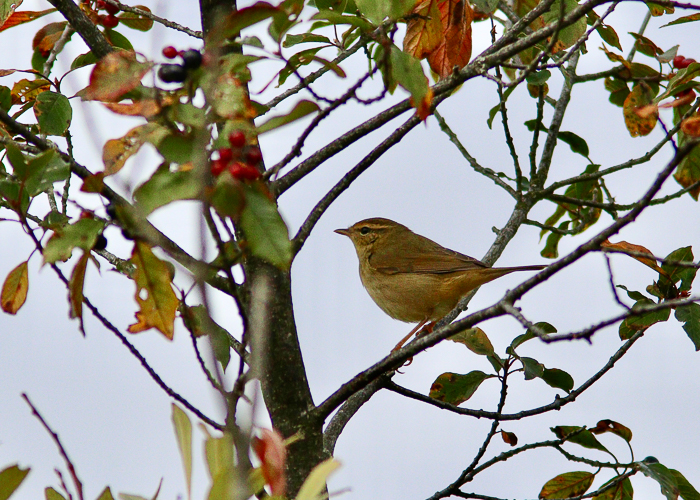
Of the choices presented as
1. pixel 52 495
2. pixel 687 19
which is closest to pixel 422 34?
pixel 687 19

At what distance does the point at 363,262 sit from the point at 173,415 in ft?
15.9

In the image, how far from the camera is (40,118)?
334 cm

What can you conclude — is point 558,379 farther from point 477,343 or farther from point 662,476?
point 662,476

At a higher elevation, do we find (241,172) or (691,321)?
(691,321)

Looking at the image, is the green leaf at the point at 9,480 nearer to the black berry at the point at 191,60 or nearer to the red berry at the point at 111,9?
the black berry at the point at 191,60

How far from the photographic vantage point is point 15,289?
257cm

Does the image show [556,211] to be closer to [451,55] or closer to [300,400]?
[451,55]

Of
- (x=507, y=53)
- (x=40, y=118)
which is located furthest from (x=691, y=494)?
(x=40, y=118)

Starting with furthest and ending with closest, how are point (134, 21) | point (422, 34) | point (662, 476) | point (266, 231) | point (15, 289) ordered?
1. point (134, 21)
2. point (662, 476)
3. point (422, 34)
4. point (15, 289)
5. point (266, 231)

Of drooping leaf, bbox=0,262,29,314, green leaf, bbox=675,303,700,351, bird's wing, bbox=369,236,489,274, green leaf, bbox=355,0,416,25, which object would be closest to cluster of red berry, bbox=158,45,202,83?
green leaf, bbox=355,0,416,25

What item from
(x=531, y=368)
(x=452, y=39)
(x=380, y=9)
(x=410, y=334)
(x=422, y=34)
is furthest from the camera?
(x=410, y=334)

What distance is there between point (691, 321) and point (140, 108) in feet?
9.38

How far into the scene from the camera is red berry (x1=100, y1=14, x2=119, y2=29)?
3.98 m

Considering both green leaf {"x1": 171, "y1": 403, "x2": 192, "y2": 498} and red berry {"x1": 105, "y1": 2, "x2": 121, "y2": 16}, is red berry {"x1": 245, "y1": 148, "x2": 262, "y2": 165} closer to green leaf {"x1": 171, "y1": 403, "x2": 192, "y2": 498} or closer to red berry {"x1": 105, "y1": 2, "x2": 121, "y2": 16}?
green leaf {"x1": 171, "y1": 403, "x2": 192, "y2": 498}
